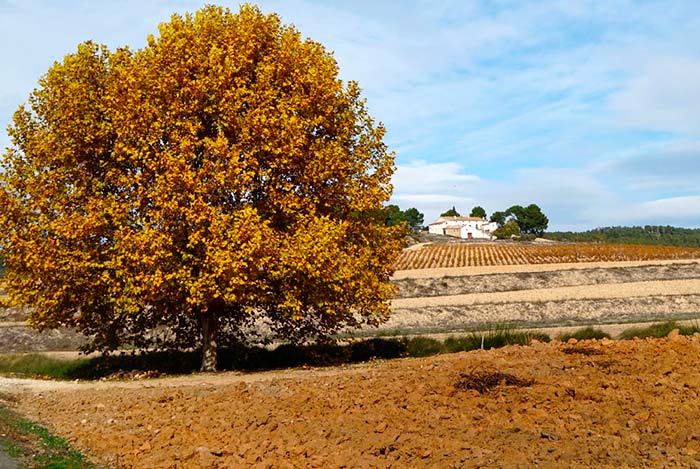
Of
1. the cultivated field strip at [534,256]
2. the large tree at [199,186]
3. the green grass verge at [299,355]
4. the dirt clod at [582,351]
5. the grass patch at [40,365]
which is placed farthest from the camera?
the cultivated field strip at [534,256]

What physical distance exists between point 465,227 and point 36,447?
581 ft

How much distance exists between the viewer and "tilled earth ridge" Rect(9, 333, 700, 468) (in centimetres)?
878

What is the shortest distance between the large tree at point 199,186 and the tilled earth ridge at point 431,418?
4946mm

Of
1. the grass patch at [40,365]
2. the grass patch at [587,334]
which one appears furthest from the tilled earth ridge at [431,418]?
the grass patch at [587,334]

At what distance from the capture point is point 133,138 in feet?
66.3

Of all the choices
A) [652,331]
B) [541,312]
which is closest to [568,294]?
[541,312]

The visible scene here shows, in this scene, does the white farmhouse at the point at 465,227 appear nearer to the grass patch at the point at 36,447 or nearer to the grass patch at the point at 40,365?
the grass patch at the point at 40,365

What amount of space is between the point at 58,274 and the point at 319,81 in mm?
10529

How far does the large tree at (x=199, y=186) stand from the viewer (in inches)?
746

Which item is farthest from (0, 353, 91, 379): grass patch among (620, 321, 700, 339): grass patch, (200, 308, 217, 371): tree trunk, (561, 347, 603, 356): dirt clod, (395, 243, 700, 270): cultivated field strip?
(395, 243, 700, 270): cultivated field strip

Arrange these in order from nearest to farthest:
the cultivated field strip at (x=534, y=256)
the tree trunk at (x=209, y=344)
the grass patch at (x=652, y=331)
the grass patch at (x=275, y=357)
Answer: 1. the tree trunk at (x=209, y=344)
2. the grass patch at (x=275, y=357)
3. the grass patch at (x=652, y=331)
4. the cultivated field strip at (x=534, y=256)

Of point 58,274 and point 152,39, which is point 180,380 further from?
point 152,39

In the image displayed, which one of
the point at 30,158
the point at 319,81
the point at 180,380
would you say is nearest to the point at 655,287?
the point at 319,81

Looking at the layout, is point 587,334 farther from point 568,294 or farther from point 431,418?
point 431,418
